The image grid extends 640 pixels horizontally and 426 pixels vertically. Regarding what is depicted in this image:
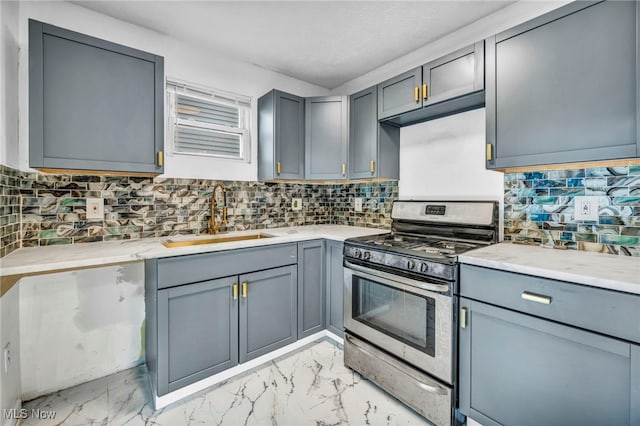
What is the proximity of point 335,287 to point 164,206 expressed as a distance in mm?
1459

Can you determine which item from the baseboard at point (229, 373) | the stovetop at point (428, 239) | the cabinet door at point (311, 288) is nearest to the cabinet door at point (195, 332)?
the baseboard at point (229, 373)

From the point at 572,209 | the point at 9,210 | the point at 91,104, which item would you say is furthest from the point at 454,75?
the point at 9,210

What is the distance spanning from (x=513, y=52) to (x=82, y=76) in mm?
2382

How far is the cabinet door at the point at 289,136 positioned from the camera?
99.8 inches

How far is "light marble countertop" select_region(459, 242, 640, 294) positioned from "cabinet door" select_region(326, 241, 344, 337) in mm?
1003

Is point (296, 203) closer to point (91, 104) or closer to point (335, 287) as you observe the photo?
point (335, 287)

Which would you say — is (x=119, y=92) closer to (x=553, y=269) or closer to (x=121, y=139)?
(x=121, y=139)

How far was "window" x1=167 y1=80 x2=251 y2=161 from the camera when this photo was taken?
91.9 inches

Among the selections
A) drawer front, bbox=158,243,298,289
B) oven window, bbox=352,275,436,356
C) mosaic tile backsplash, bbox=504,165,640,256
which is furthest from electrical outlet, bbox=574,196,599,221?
drawer front, bbox=158,243,298,289

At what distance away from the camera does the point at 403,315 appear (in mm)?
1731

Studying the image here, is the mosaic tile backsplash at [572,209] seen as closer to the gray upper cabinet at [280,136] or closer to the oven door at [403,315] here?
the oven door at [403,315]

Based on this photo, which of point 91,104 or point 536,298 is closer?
point 536,298

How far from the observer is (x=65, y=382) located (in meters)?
1.87

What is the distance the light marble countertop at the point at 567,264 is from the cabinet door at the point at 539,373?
0.20 metres
